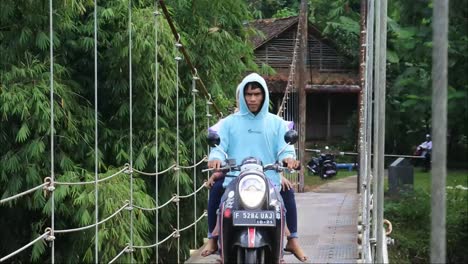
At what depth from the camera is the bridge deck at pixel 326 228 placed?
14.8 ft

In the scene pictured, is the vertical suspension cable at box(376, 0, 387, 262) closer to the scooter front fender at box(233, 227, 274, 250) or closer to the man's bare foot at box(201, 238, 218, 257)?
the scooter front fender at box(233, 227, 274, 250)

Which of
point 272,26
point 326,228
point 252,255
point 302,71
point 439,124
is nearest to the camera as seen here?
point 439,124

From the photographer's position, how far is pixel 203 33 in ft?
21.4

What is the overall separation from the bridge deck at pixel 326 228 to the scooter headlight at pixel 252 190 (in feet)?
1.09

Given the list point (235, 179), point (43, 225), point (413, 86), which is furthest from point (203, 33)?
point (235, 179)

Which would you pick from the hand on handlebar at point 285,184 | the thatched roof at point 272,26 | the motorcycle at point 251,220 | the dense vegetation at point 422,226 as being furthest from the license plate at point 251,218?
the thatched roof at point 272,26

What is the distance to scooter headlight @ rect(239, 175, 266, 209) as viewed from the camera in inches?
83.4

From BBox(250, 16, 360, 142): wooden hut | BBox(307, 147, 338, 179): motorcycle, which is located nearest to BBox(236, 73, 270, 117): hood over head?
BBox(250, 16, 360, 142): wooden hut

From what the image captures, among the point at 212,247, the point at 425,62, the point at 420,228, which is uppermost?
the point at 425,62

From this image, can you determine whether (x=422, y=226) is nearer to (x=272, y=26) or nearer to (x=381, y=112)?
(x=272, y=26)

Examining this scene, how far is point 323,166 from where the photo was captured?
12.1m

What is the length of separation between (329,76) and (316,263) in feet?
31.1

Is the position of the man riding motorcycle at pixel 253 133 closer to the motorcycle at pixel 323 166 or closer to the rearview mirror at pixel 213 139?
the rearview mirror at pixel 213 139

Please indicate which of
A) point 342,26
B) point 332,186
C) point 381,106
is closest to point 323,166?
A: point 332,186
